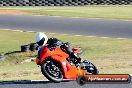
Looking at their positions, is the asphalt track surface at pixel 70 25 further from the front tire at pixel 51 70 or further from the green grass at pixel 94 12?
the front tire at pixel 51 70

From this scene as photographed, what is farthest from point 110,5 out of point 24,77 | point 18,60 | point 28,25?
point 24,77

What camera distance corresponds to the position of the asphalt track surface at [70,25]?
83.3 ft

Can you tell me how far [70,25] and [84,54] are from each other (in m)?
11.5

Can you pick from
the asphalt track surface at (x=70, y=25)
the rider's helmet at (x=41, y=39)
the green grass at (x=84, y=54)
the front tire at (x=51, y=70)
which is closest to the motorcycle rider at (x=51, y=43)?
the rider's helmet at (x=41, y=39)

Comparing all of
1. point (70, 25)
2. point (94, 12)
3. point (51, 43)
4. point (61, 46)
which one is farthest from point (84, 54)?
point (94, 12)

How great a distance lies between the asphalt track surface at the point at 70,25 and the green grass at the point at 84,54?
6.00ft

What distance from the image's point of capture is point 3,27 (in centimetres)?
2873

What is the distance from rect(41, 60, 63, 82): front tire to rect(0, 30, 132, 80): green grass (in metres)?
1.14

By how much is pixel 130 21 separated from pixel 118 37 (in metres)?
7.40

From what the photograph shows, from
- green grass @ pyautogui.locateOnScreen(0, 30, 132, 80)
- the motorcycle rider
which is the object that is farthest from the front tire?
green grass @ pyautogui.locateOnScreen(0, 30, 132, 80)

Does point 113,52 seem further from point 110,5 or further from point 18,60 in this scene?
point 110,5

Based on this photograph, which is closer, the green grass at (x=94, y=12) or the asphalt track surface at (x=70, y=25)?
the asphalt track surface at (x=70, y=25)

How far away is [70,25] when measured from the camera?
29.1 m

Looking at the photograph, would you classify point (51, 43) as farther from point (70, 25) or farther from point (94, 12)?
point (94, 12)
